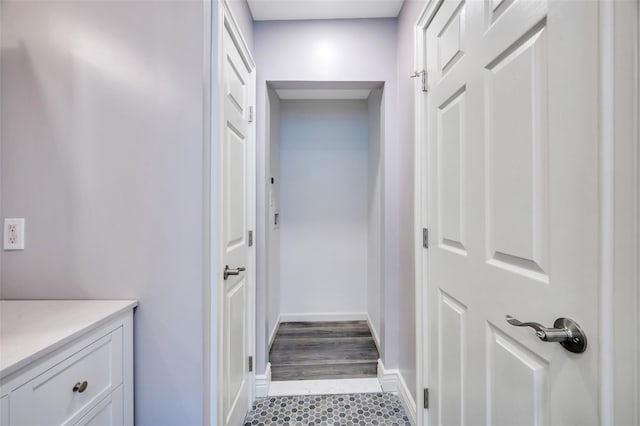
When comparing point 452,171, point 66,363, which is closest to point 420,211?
point 452,171

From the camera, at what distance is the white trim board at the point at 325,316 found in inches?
123

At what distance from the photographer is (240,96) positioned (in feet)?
5.36

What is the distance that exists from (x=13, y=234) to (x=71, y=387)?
0.65m

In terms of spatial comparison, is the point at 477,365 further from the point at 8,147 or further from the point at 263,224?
the point at 8,147

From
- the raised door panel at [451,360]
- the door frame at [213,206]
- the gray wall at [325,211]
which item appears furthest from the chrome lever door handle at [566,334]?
the gray wall at [325,211]

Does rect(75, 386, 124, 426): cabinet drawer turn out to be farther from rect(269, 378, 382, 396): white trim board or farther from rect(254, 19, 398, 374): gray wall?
rect(269, 378, 382, 396): white trim board

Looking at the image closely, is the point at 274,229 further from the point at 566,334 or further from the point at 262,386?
the point at 566,334

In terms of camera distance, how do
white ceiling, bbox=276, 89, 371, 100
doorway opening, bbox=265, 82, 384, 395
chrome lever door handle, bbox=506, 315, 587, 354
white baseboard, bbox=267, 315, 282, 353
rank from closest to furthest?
1. chrome lever door handle, bbox=506, 315, 587, 354
2. white baseboard, bbox=267, 315, 282, 353
3. white ceiling, bbox=276, 89, 371, 100
4. doorway opening, bbox=265, 82, 384, 395

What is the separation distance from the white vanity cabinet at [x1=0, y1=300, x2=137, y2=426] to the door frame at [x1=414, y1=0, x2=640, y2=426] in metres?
1.21

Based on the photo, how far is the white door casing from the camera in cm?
131

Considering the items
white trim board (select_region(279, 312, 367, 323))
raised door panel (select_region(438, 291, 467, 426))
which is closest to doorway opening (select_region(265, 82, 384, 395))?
white trim board (select_region(279, 312, 367, 323))

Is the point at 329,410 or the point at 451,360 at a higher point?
the point at 451,360

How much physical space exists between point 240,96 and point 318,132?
1553 mm

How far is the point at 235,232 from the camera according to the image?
5.04 ft
